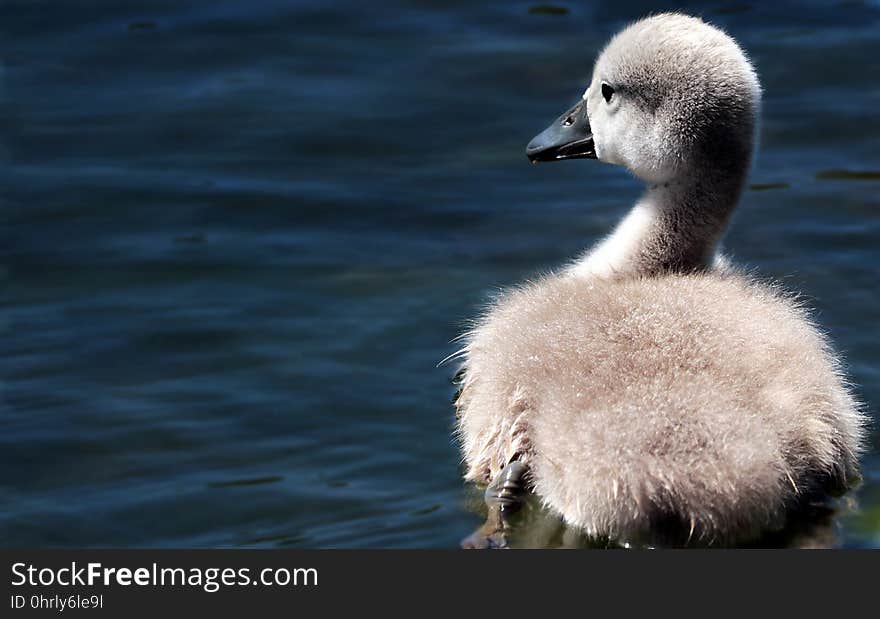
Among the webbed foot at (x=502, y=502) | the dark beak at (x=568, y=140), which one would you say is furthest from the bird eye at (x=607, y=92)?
the webbed foot at (x=502, y=502)

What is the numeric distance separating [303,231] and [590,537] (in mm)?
2943

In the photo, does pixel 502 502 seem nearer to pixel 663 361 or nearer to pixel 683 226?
pixel 663 361

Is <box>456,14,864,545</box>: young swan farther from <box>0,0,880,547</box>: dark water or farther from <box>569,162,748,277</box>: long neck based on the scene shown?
<box>0,0,880,547</box>: dark water

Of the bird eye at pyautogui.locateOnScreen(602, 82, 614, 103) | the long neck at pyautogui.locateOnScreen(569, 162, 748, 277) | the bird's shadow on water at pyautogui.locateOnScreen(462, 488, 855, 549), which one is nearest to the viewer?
the bird's shadow on water at pyautogui.locateOnScreen(462, 488, 855, 549)

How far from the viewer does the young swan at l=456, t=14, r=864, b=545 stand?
4.15 metres

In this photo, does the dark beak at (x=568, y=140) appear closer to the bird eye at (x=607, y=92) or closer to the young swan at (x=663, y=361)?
the young swan at (x=663, y=361)

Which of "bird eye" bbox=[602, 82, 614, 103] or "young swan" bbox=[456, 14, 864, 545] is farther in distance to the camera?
"bird eye" bbox=[602, 82, 614, 103]

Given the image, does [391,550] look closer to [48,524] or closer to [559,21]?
[48,524]

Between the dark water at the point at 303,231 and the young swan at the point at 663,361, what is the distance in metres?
0.41

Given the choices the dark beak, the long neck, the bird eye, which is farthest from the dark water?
the bird eye

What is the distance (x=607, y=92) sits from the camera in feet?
18.4

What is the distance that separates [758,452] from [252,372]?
7.81 ft

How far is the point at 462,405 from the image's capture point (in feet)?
17.5

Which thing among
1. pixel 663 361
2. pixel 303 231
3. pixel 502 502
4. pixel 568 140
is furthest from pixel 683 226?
pixel 303 231
